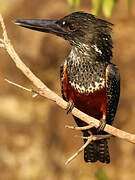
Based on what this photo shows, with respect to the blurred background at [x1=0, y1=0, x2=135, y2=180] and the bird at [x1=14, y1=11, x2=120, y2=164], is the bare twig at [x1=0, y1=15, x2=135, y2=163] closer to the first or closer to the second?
the bird at [x1=14, y1=11, x2=120, y2=164]

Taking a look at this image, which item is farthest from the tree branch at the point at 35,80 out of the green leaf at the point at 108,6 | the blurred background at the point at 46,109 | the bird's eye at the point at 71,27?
the blurred background at the point at 46,109

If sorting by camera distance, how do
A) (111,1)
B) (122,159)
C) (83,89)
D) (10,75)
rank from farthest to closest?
(122,159) < (10,75) < (83,89) < (111,1)

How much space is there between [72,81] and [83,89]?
0.16 metres

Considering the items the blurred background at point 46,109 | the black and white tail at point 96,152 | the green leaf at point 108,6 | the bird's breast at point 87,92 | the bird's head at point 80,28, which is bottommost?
the blurred background at point 46,109

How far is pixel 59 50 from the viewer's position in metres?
11.1

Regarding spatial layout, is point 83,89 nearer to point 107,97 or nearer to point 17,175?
point 107,97

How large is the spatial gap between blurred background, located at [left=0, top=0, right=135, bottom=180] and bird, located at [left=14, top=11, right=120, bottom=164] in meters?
5.56

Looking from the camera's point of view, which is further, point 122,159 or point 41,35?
point 122,159

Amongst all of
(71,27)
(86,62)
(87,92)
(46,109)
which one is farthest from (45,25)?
(46,109)

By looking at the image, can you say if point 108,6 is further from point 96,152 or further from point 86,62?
point 96,152

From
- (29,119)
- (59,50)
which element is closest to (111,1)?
(59,50)

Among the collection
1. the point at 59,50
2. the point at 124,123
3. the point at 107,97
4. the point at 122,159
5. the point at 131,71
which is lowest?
the point at 122,159

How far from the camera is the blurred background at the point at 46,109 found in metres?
11.2

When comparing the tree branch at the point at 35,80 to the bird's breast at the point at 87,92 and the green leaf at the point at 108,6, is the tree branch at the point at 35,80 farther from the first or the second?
the green leaf at the point at 108,6
